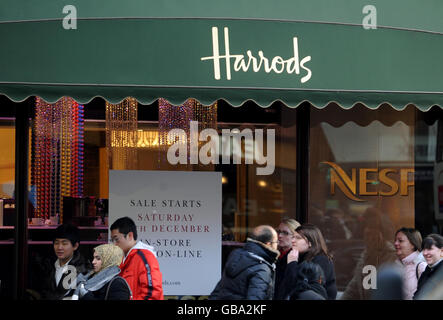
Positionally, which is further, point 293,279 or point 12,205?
point 12,205

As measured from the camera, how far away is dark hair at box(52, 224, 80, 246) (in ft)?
25.0

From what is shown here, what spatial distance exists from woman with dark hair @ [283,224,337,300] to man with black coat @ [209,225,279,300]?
14.1 inches

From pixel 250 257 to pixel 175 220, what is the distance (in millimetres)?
2037

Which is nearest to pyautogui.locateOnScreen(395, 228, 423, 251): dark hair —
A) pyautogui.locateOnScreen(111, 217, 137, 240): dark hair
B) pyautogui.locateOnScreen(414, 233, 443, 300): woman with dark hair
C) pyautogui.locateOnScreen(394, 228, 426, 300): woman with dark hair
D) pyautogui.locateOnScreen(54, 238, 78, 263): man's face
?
pyautogui.locateOnScreen(394, 228, 426, 300): woman with dark hair

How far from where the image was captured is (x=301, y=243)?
6.45 meters

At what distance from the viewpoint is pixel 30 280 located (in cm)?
761

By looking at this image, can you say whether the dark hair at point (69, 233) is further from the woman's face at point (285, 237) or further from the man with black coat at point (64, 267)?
the woman's face at point (285, 237)

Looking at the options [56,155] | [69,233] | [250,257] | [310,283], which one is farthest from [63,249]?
[310,283]

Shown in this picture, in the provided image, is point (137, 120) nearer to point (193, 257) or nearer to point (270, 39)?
point (193, 257)

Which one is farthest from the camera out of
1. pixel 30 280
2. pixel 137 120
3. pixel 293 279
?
pixel 137 120

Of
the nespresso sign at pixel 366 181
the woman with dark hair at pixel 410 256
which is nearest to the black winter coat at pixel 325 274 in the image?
the woman with dark hair at pixel 410 256

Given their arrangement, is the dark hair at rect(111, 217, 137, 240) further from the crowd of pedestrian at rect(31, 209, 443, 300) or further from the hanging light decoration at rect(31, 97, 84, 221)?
the hanging light decoration at rect(31, 97, 84, 221)

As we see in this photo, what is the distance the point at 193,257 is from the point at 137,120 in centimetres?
176
